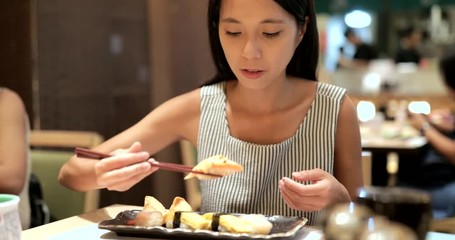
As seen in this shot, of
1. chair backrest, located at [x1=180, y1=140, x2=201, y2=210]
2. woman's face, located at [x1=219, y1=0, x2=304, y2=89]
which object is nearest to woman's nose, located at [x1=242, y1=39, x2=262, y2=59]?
woman's face, located at [x1=219, y1=0, x2=304, y2=89]

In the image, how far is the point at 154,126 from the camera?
1.77m

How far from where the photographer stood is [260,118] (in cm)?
171

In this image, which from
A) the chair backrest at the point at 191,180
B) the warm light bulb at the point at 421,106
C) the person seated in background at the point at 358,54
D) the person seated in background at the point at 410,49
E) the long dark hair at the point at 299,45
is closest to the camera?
the long dark hair at the point at 299,45

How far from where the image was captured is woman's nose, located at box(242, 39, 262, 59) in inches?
57.9

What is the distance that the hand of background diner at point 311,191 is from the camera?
1.25 meters

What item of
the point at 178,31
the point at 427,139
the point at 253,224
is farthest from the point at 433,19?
the point at 253,224

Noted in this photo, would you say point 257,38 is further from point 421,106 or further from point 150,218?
point 421,106

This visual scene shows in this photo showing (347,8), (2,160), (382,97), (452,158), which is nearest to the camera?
(2,160)

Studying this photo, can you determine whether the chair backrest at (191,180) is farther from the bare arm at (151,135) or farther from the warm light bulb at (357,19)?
the warm light bulb at (357,19)

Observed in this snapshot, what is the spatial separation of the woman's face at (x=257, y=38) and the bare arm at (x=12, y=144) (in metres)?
0.74

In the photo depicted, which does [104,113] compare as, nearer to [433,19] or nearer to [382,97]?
[382,97]

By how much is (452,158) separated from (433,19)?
203 inches

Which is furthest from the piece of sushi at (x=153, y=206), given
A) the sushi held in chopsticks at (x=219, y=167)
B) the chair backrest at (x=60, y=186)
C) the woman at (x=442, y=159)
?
the woman at (x=442, y=159)

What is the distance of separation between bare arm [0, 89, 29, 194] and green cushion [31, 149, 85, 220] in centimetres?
27
